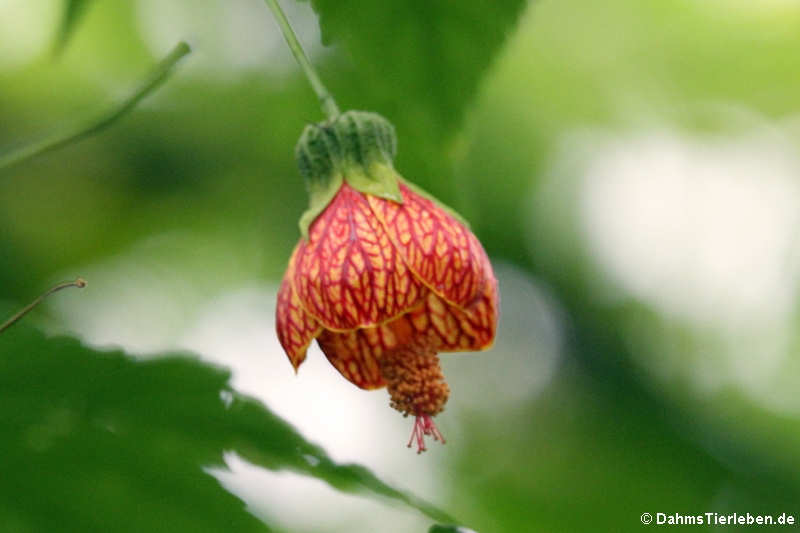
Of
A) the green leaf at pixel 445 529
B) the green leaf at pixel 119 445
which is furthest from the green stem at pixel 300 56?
the green leaf at pixel 445 529

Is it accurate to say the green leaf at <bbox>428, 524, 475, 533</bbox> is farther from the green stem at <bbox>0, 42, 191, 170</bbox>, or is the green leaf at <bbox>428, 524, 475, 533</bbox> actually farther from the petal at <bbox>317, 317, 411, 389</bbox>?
the green stem at <bbox>0, 42, 191, 170</bbox>

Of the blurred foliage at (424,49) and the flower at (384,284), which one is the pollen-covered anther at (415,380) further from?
the blurred foliage at (424,49)

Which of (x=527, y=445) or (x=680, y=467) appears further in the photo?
(x=527, y=445)

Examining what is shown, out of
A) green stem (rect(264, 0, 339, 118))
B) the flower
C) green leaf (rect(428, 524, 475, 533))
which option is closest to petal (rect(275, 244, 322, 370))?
the flower

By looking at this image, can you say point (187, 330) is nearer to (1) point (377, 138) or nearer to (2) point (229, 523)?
(1) point (377, 138)

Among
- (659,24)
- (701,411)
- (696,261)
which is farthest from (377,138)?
(696,261)

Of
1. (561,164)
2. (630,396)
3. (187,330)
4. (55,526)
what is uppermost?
(561,164)

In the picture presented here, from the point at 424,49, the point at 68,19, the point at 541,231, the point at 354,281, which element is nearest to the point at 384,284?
the point at 354,281
